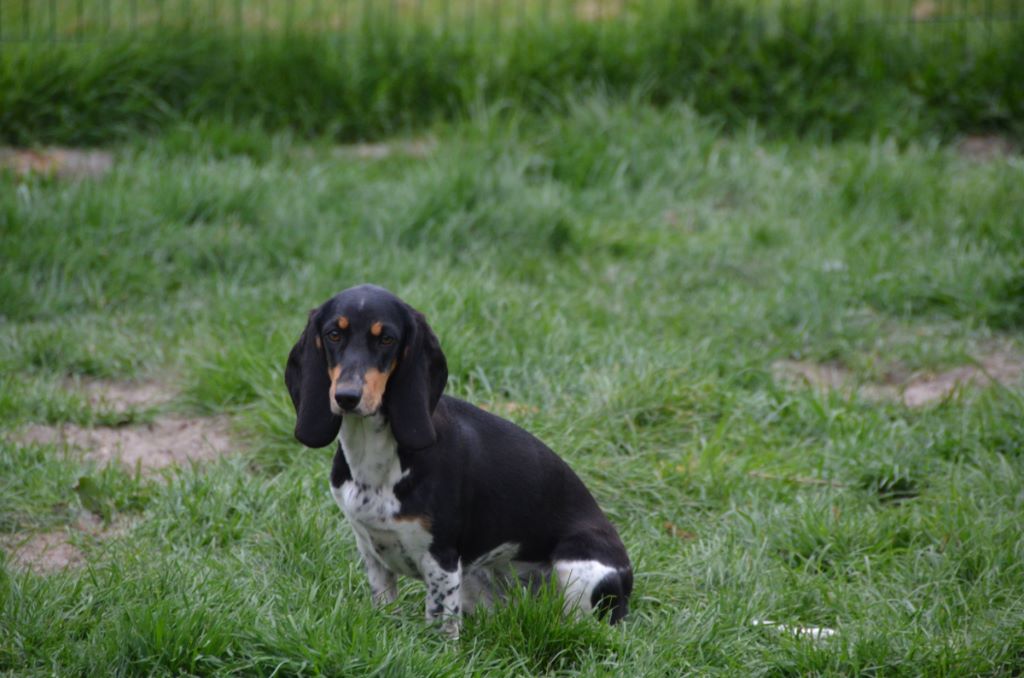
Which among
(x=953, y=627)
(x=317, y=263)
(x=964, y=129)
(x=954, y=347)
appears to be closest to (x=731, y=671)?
(x=953, y=627)

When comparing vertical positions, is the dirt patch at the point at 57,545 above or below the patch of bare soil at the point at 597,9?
A: below

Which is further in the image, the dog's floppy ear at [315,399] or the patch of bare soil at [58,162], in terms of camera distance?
the patch of bare soil at [58,162]

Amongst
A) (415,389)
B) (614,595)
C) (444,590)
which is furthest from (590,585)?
(415,389)

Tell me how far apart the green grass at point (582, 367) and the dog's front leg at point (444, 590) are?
6 cm

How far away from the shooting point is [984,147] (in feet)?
26.1

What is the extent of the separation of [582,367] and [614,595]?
1.76 m

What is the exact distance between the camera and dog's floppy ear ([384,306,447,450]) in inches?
129

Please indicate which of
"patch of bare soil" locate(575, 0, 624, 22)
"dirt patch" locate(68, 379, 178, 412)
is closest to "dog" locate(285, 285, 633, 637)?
"dirt patch" locate(68, 379, 178, 412)

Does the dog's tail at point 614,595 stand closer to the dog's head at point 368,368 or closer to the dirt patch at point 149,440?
the dog's head at point 368,368

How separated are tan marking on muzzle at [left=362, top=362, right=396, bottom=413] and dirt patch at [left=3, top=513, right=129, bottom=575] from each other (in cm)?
130

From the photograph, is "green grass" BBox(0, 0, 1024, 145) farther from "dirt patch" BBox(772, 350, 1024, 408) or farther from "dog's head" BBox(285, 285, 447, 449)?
"dog's head" BBox(285, 285, 447, 449)

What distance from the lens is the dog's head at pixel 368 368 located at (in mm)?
3203

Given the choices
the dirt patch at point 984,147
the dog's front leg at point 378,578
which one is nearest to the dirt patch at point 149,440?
the dog's front leg at point 378,578

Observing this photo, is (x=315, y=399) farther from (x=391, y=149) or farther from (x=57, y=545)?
(x=391, y=149)
